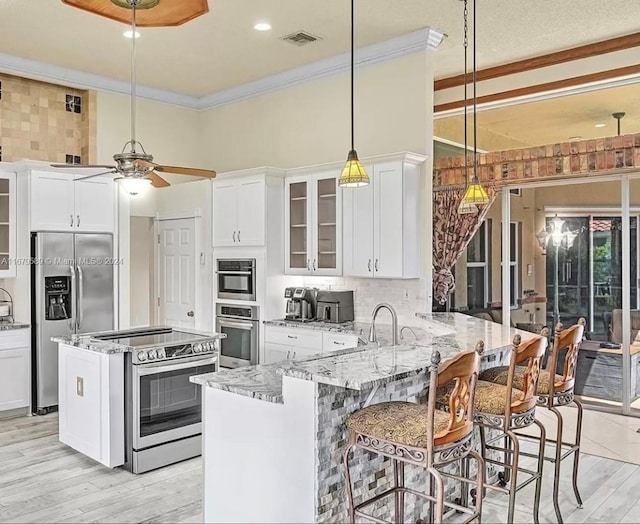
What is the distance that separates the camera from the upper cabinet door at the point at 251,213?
604 cm

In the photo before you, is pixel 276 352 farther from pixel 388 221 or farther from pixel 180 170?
pixel 180 170

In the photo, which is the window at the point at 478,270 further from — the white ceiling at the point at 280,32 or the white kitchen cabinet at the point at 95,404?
the white kitchen cabinet at the point at 95,404

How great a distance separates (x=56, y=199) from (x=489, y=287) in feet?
15.3

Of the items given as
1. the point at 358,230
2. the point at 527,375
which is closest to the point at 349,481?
the point at 527,375

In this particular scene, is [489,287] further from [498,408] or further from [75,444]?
[75,444]

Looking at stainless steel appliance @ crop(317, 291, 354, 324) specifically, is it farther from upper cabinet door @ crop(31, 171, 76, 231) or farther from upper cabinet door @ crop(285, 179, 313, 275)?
upper cabinet door @ crop(31, 171, 76, 231)

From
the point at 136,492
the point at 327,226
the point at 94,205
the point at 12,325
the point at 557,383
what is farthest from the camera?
the point at 94,205

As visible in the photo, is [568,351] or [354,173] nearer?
[568,351]

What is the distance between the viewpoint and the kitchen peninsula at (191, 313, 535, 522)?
2.76m

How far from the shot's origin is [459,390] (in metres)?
2.66

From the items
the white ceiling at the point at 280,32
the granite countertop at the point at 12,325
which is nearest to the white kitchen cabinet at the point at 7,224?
the granite countertop at the point at 12,325

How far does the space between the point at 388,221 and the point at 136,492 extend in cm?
291

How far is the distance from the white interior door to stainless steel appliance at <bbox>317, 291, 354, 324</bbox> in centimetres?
168

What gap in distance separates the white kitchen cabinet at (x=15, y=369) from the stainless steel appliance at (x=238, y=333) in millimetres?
1861
